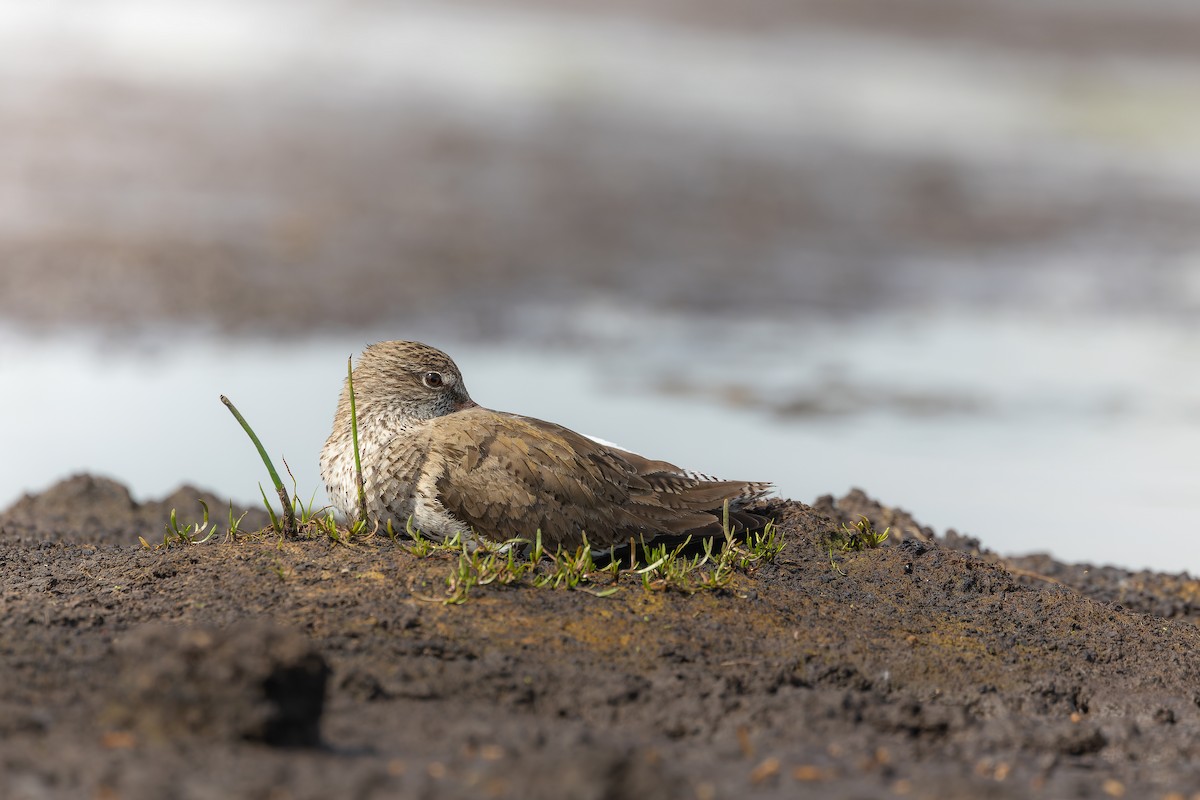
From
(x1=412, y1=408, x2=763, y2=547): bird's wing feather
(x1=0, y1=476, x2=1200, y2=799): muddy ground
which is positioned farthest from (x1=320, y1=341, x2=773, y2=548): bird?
(x1=0, y1=476, x2=1200, y2=799): muddy ground

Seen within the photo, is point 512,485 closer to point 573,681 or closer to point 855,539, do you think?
point 573,681

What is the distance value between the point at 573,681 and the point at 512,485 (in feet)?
4.78

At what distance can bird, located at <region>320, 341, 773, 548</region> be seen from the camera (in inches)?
234

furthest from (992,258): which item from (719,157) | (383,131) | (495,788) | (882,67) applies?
(495,788)

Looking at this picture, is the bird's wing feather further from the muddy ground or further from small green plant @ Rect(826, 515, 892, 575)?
small green plant @ Rect(826, 515, 892, 575)

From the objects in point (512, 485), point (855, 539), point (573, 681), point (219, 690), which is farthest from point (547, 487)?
point (219, 690)

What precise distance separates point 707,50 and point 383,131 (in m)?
10.4

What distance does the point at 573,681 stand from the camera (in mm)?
4688

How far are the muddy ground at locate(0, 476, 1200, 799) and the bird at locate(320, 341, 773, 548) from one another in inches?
12.7

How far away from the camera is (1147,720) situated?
5074mm

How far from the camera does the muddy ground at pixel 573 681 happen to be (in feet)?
12.0

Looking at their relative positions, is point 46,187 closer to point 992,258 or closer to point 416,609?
point 992,258

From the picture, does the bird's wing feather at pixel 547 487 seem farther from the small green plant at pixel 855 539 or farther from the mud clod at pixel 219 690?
the mud clod at pixel 219 690

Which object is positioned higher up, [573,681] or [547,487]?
[547,487]
